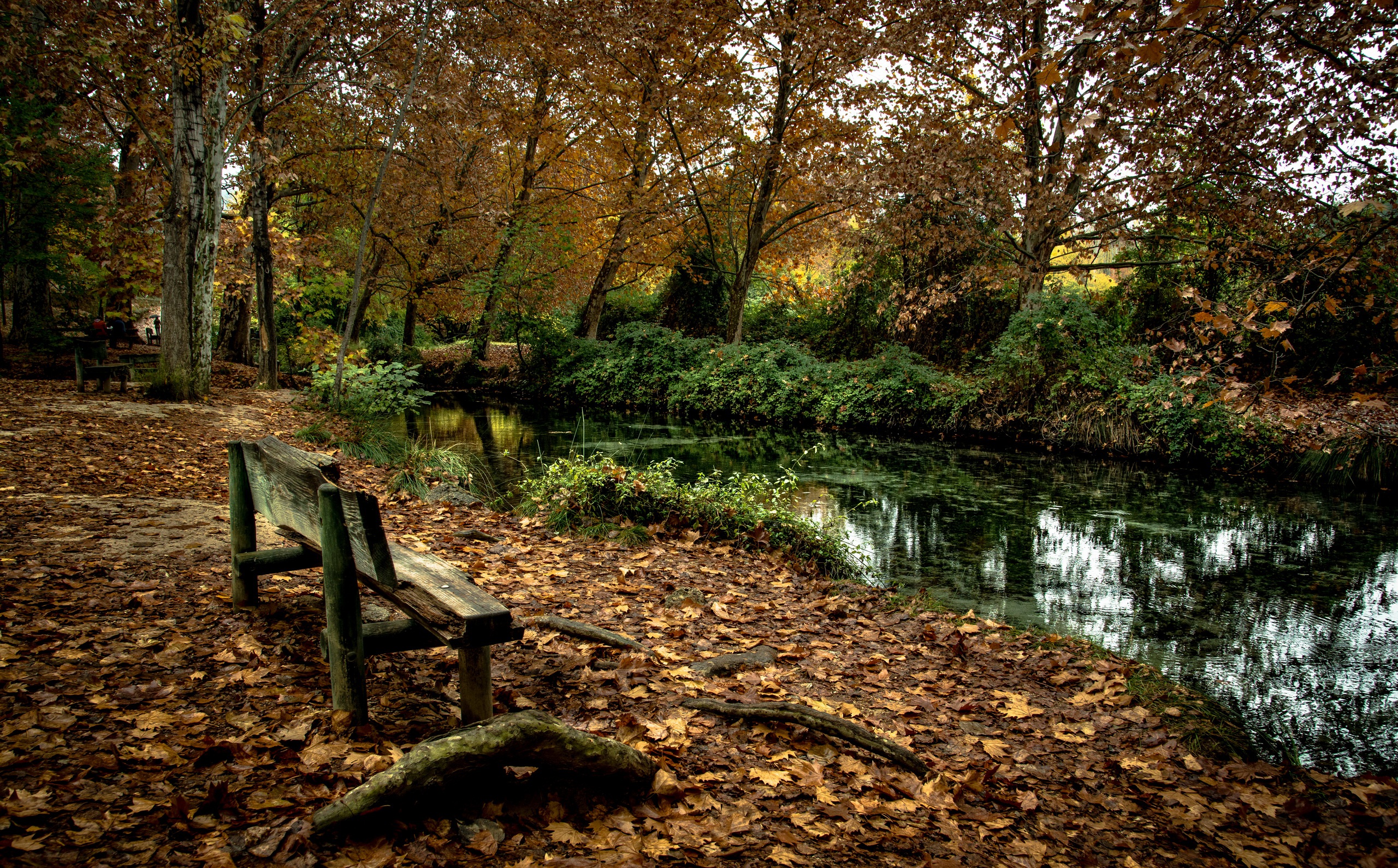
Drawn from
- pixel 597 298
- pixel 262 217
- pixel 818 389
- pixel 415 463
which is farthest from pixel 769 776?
pixel 597 298

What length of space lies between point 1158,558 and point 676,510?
18.1 feet

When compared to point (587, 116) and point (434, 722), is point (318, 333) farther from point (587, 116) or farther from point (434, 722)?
point (434, 722)

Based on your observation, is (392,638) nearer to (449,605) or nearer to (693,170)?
(449,605)

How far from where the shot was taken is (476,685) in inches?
107

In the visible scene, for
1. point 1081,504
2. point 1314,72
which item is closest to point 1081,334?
point 1081,504

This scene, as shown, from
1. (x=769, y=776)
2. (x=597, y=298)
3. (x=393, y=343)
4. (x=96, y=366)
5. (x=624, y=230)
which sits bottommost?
(x=769, y=776)

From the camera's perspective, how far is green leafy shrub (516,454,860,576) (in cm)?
741

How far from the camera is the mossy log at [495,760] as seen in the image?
2223mm

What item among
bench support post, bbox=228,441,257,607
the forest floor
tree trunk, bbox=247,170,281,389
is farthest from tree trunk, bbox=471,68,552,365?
bench support post, bbox=228,441,257,607

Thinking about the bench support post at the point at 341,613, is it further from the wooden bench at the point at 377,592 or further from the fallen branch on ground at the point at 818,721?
the fallen branch on ground at the point at 818,721

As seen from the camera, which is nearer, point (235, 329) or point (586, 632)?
point (586, 632)

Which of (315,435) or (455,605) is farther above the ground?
(315,435)

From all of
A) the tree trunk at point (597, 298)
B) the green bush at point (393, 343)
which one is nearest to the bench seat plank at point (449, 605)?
the green bush at point (393, 343)

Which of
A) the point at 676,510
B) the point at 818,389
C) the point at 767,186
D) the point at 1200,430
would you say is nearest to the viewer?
the point at 676,510
